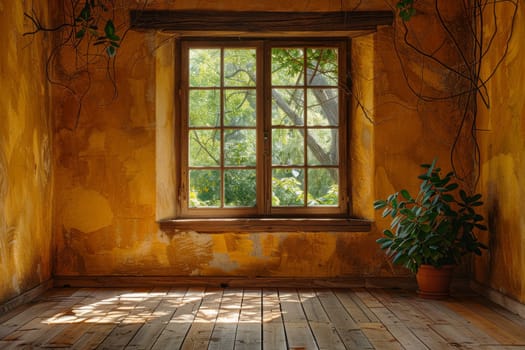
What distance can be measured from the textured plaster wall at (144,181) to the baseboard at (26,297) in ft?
0.81

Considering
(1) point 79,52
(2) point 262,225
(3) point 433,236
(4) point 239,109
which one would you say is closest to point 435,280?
(3) point 433,236

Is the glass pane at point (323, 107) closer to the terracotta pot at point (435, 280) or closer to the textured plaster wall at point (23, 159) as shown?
the terracotta pot at point (435, 280)

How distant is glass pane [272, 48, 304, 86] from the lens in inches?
212

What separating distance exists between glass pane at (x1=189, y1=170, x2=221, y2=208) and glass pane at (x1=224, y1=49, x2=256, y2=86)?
2.70ft

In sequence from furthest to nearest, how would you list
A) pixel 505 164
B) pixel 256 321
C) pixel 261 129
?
pixel 261 129 < pixel 505 164 < pixel 256 321

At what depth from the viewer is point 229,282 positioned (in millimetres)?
5039

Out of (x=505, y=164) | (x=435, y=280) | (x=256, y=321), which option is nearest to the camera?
(x=256, y=321)

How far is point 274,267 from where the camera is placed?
506 cm

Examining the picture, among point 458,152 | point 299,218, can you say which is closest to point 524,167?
point 458,152

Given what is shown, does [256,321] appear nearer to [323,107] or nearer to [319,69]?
[323,107]

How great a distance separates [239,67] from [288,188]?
45.7 inches

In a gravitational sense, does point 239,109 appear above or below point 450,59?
below

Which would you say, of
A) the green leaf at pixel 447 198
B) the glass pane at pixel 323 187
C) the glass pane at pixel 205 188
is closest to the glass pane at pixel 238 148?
the glass pane at pixel 205 188

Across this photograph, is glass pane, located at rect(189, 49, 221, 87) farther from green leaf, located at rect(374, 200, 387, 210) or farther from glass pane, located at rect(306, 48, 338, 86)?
green leaf, located at rect(374, 200, 387, 210)
